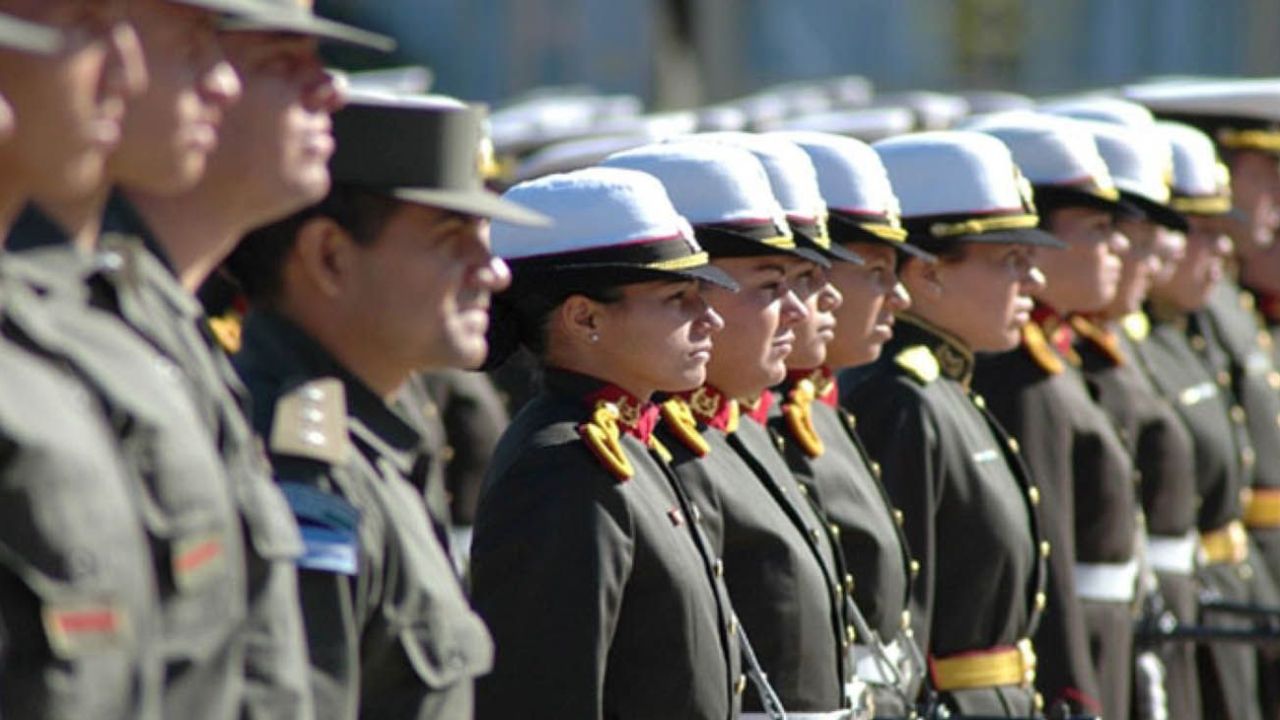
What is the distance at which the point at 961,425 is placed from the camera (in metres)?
7.43

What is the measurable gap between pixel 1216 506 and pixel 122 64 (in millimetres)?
6603

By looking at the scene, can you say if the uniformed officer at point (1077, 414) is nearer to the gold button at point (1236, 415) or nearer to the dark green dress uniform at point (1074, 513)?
the dark green dress uniform at point (1074, 513)

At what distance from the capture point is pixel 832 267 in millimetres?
6867

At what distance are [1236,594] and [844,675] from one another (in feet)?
12.8

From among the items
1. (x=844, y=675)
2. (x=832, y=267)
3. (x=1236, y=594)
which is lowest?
(x=1236, y=594)

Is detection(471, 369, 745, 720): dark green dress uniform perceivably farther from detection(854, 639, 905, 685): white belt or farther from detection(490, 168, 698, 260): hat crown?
detection(854, 639, 905, 685): white belt

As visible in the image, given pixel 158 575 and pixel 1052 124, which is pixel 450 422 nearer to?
pixel 1052 124

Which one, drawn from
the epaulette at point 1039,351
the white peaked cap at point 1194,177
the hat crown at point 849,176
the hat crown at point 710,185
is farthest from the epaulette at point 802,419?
the white peaked cap at point 1194,177

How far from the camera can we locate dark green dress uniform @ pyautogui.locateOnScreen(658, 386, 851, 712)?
19.7 feet

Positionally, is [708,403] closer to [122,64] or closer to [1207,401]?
[122,64]

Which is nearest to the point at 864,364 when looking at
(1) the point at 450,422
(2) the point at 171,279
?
(1) the point at 450,422

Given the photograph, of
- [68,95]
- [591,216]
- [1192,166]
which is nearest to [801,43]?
[1192,166]

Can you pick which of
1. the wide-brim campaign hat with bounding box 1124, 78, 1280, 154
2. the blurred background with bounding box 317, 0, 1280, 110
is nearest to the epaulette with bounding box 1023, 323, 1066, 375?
the wide-brim campaign hat with bounding box 1124, 78, 1280, 154

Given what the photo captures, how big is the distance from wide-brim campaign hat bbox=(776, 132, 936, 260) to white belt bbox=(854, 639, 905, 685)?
865mm
